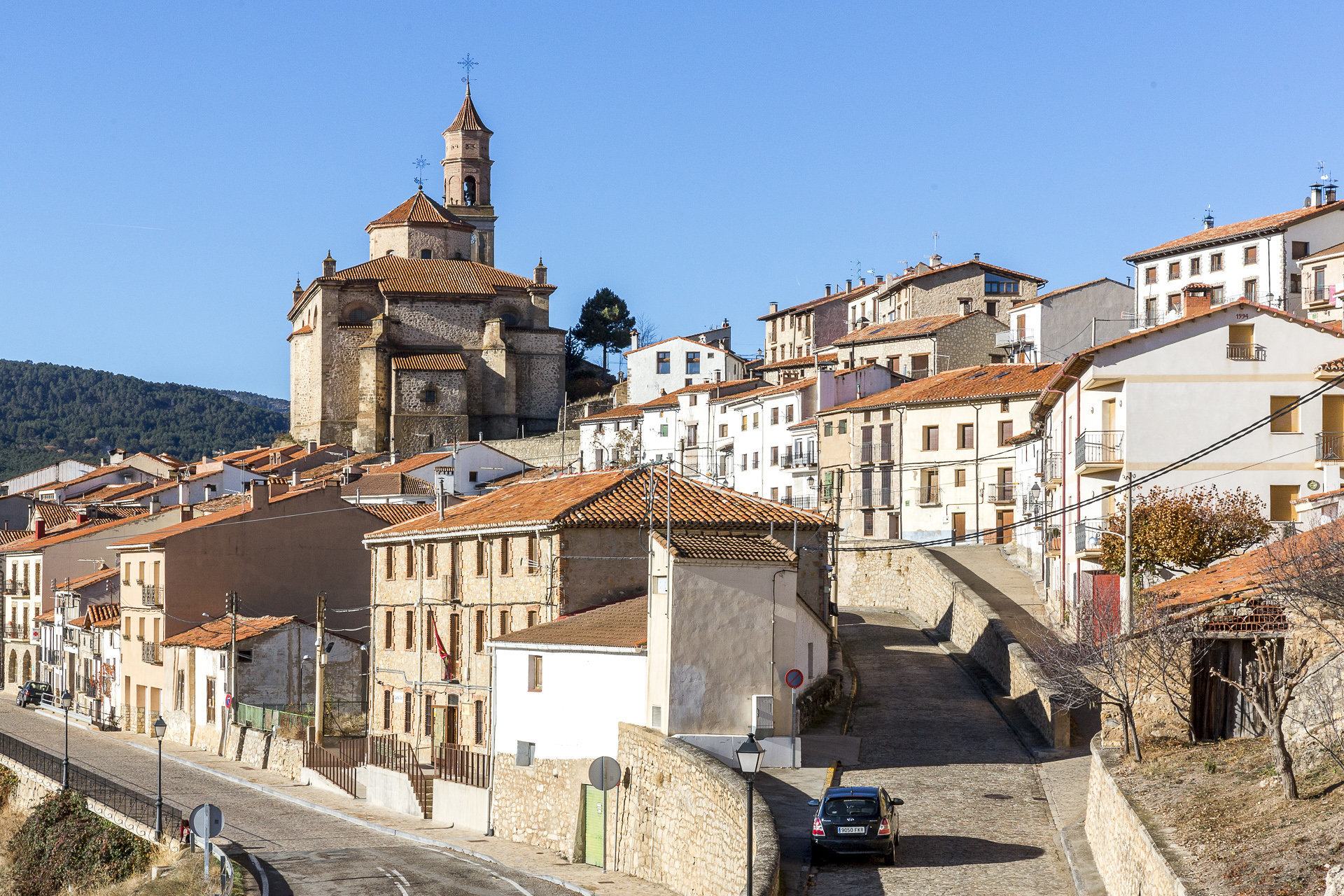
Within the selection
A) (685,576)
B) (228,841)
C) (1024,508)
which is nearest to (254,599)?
(228,841)

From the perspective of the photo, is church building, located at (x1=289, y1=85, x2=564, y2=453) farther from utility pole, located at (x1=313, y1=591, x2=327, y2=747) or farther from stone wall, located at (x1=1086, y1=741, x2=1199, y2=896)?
stone wall, located at (x1=1086, y1=741, x2=1199, y2=896)

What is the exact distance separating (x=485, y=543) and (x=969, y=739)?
1349 cm

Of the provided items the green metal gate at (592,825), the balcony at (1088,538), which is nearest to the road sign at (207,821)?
the green metal gate at (592,825)

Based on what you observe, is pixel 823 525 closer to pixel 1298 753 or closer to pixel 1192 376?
pixel 1192 376

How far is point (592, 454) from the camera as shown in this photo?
92438mm

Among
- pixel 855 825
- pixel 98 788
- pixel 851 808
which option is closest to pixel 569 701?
pixel 851 808

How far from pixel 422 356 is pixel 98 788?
68005 mm

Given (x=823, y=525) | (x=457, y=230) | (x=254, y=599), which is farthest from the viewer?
(x=457, y=230)

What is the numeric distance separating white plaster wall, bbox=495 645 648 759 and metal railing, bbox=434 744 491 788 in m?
1.32

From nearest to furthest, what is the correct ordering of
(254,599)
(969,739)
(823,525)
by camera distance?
(969,739) → (823,525) → (254,599)

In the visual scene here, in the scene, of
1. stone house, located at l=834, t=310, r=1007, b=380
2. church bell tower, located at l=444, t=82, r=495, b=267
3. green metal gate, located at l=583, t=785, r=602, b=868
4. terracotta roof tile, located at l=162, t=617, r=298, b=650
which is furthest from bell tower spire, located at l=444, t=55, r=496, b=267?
green metal gate, located at l=583, t=785, r=602, b=868

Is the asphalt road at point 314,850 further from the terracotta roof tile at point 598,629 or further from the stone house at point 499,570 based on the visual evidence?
the terracotta roof tile at point 598,629

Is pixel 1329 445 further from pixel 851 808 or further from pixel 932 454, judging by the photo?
pixel 932 454

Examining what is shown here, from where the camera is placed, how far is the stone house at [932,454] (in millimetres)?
60250
